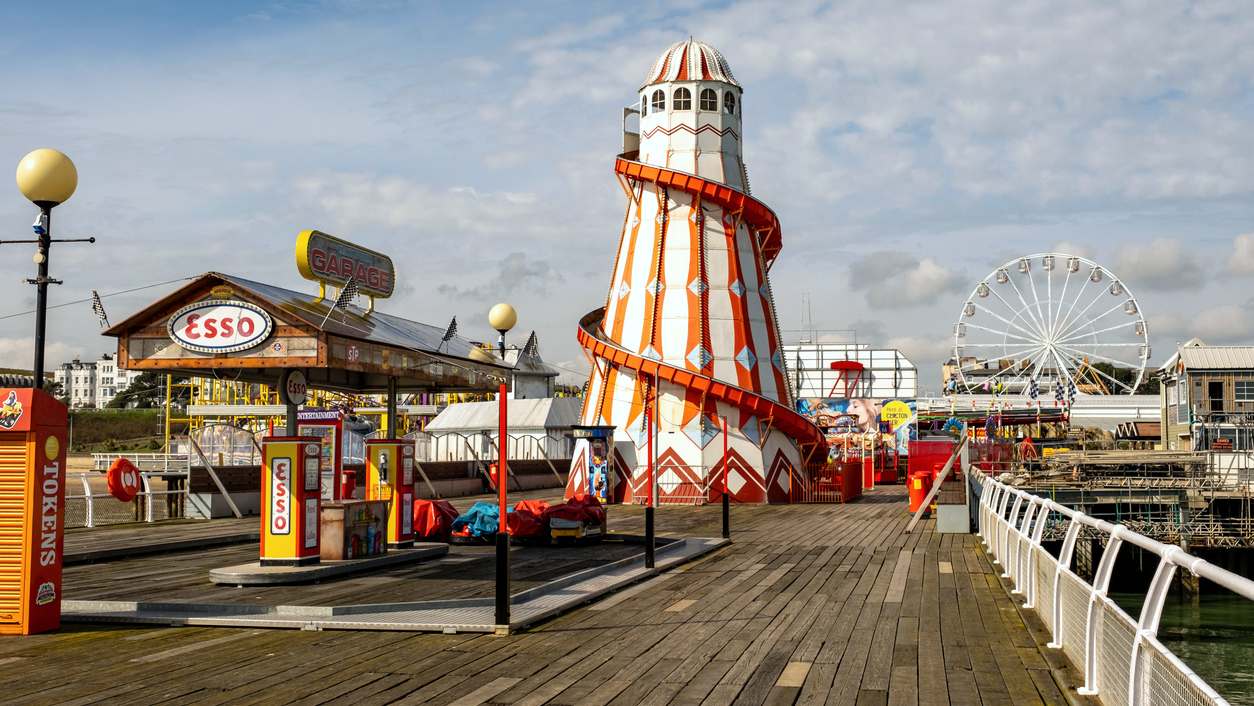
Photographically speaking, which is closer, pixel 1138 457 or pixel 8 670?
pixel 8 670

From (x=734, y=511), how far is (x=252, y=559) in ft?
54.0

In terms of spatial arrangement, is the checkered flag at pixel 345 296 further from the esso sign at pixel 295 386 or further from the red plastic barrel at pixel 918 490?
the red plastic barrel at pixel 918 490

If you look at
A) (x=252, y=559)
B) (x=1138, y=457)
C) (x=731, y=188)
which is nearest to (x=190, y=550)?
(x=252, y=559)

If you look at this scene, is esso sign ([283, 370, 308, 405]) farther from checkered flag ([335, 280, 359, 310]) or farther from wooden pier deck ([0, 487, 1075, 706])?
wooden pier deck ([0, 487, 1075, 706])

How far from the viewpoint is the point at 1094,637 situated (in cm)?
Result: 759

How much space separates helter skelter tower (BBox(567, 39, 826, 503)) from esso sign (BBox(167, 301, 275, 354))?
66.4 feet

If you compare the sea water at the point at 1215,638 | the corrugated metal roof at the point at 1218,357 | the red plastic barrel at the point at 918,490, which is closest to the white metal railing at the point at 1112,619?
the sea water at the point at 1215,638

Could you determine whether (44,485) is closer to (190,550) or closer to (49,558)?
(49,558)

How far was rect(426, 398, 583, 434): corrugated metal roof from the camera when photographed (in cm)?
5100

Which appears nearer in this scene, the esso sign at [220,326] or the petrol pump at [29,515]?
the petrol pump at [29,515]

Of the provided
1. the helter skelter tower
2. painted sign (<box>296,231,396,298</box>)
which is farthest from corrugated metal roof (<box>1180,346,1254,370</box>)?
painted sign (<box>296,231,396,298</box>)

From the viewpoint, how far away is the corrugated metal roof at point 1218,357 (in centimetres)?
4838

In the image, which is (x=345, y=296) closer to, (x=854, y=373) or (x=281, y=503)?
(x=281, y=503)

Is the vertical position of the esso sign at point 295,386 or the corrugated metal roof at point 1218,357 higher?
the corrugated metal roof at point 1218,357
